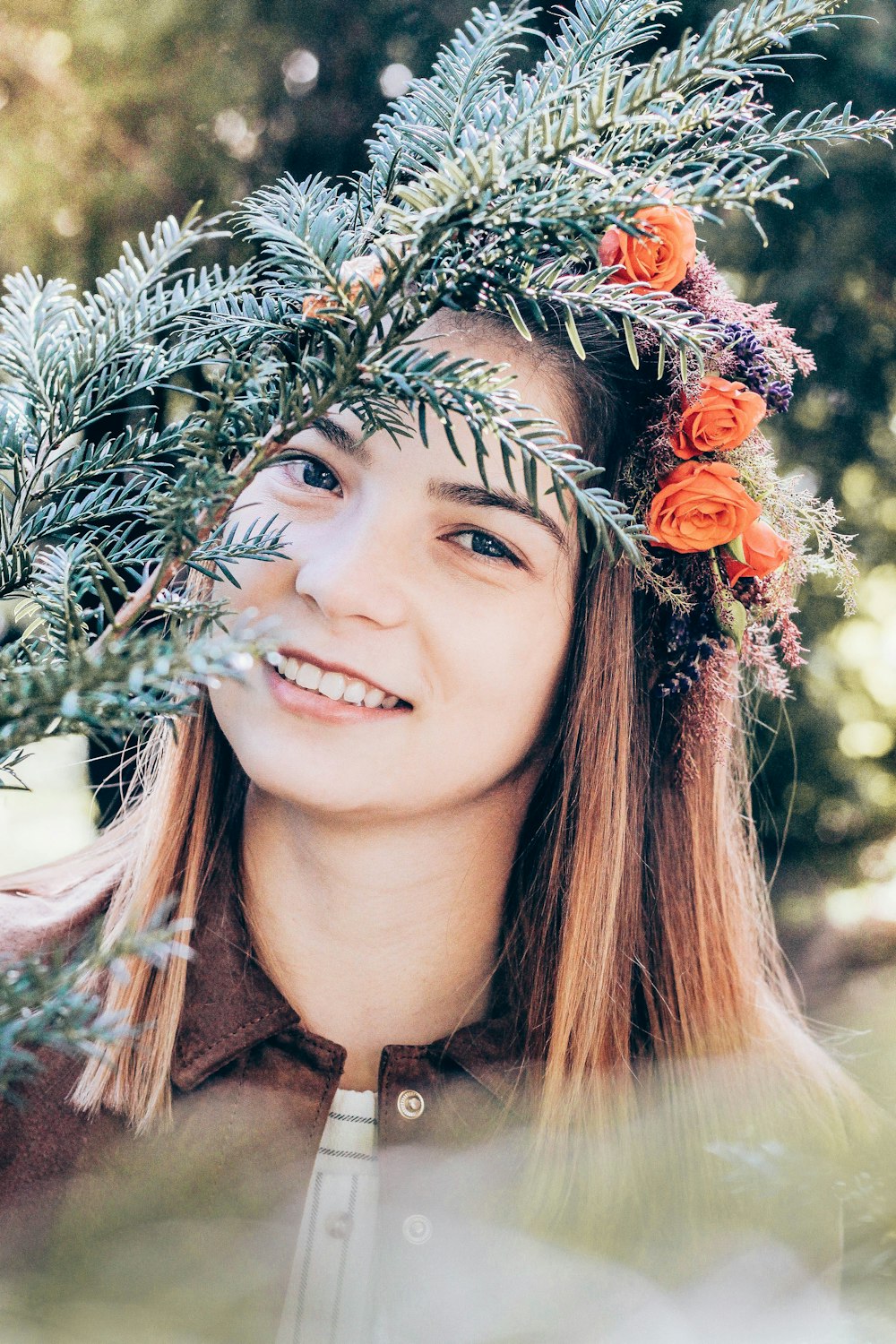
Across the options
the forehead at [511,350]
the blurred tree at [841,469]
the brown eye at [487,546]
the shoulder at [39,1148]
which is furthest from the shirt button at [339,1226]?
the blurred tree at [841,469]

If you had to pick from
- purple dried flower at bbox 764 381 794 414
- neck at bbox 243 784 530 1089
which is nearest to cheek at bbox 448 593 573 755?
neck at bbox 243 784 530 1089

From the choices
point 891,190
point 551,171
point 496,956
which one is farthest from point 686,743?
point 891,190

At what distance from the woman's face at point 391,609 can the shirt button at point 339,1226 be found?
390mm

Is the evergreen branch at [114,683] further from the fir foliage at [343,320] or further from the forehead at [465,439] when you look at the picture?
the forehead at [465,439]

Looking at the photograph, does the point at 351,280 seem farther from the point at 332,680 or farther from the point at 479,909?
the point at 479,909

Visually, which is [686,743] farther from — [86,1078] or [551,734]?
[86,1078]

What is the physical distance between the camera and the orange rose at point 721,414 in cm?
96

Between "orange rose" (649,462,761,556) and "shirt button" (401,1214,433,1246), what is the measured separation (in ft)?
2.11

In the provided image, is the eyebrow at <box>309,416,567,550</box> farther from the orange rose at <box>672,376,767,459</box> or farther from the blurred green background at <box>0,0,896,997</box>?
the blurred green background at <box>0,0,896,997</box>

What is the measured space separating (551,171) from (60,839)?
54.1 inches

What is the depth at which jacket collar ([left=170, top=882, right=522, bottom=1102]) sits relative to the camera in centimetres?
108

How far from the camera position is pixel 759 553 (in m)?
1.02

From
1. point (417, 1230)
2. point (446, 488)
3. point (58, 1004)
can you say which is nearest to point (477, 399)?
point (58, 1004)

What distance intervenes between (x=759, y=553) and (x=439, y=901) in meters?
0.45
